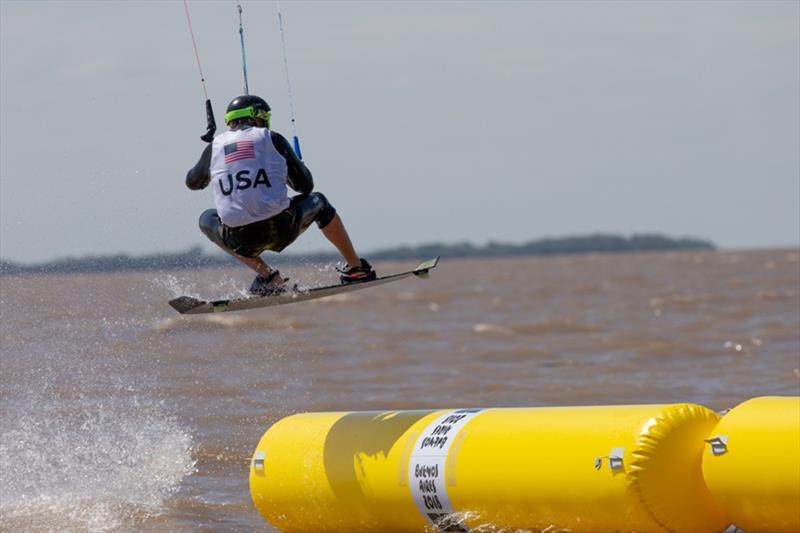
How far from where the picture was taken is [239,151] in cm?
1058

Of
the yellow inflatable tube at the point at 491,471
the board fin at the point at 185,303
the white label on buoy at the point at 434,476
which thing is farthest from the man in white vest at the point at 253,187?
the white label on buoy at the point at 434,476

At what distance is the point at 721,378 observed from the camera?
19.7 metres

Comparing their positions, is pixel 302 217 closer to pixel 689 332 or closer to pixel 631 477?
pixel 631 477

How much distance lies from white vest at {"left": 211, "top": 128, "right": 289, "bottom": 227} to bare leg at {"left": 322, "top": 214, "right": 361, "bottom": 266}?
606mm

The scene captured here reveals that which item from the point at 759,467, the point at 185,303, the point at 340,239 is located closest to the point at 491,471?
the point at 759,467

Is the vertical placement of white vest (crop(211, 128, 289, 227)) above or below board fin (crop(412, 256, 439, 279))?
above

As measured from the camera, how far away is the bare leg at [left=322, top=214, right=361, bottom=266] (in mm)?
11258

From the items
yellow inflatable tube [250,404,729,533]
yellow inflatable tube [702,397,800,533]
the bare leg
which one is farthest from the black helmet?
yellow inflatable tube [702,397,800,533]

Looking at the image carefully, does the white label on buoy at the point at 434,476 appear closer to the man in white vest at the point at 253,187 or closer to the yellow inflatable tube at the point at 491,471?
the yellow inflatable tube at the point at 491,471

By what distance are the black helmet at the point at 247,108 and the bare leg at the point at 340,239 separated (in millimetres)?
968

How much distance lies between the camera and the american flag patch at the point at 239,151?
10.5 metres

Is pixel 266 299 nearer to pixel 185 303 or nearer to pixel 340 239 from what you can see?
pixel 185 303

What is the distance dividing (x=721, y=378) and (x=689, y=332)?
28.7 ft

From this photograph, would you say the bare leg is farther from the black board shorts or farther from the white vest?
the white vest
